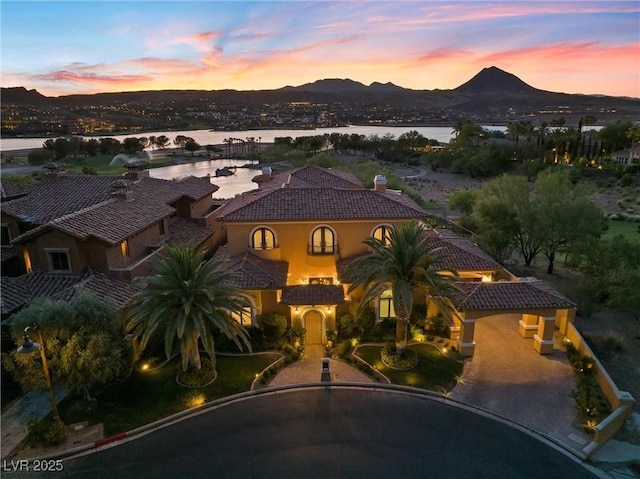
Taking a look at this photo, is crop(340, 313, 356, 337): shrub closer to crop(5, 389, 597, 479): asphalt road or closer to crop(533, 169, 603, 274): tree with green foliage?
crop(5, 389, 597, 479): asphalt road

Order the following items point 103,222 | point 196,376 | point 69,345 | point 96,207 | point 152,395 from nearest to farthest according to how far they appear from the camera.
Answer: point 69,345
point 152,395
point 196,376
point 103,222
point 96,207

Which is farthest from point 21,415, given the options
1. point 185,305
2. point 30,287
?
point 185,305

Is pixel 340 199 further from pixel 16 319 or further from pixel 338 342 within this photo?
pixel 16 319

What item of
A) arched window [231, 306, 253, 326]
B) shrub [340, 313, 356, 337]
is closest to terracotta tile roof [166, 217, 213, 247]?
arched window [231, 306, 253, 326]

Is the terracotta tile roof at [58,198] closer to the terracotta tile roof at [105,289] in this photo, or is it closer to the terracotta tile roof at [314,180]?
the terracotta tile roof at [105,289]

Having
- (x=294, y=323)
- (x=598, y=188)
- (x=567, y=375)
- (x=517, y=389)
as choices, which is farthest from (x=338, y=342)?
(x=598, y=188)

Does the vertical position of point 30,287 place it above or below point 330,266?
above

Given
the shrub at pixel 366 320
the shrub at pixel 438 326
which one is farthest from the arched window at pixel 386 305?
the shrub at pixel 438 326

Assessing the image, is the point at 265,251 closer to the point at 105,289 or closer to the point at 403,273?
the point at 105,289
